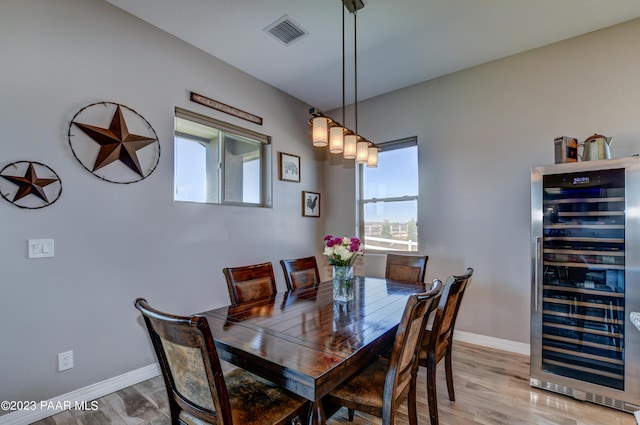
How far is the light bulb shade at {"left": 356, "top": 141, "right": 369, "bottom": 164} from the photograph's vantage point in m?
2.50

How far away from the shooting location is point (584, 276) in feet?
7.29

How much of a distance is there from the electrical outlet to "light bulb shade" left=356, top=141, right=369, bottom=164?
101 inches

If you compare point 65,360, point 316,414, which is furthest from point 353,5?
point 65,360

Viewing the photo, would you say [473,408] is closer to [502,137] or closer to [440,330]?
[440,330]

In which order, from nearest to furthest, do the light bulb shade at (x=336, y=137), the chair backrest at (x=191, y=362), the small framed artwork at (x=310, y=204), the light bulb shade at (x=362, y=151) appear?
the chair backrest at (x=191, y=362)
the light bulb shade at (x=336, y=137)
the light bulb shade at (x=362, y=151)
the small framed artwork at (x=310, y=204)

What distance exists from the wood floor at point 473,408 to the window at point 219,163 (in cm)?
162

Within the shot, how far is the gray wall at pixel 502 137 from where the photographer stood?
101 inches

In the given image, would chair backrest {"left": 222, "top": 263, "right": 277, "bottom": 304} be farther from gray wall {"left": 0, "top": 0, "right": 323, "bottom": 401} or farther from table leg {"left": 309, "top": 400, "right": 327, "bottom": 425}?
table leg {"left": 309, "top": 400, "right": 327, "bottom": 425}

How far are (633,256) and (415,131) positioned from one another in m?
2.26

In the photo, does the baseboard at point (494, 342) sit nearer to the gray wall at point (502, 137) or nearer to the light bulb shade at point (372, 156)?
the gray wall at point (502, 137)

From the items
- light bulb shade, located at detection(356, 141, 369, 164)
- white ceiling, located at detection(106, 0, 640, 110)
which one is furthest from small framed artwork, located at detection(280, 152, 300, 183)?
light bulb shade, located at detection(356, 141, 369, 164)

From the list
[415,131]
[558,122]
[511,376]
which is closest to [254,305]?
[511,376]

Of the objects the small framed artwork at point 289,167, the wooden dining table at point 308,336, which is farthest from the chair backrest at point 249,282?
the small framed artwork at point 289,167

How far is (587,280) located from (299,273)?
2.23 m
